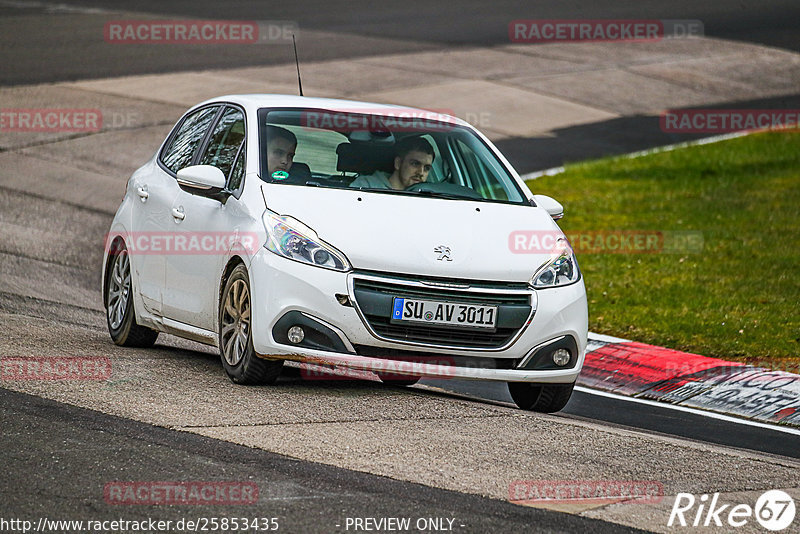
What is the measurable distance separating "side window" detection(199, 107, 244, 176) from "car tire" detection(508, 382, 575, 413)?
85.8 inches

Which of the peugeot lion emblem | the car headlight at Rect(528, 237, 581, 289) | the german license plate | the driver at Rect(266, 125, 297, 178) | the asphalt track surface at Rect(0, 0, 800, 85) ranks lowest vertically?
the asphalt track surface at Rect(0, 0, 800, 85)

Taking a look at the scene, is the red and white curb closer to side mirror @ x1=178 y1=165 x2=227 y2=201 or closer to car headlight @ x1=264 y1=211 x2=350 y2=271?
car headlight @ x1=264 y1=211 x2=350 y2=271

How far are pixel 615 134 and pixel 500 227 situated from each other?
46.5 feet

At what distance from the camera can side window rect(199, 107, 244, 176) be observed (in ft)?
26.9

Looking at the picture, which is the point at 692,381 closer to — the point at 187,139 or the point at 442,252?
the point at 442,252

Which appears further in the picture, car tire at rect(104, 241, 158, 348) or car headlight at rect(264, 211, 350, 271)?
car tire at rect(104, 241, 158, 348)

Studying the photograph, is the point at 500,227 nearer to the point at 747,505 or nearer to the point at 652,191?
the point at 747,505

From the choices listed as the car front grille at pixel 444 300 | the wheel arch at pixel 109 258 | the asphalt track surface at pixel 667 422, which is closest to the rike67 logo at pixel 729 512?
the car front grille at pixel 444 300

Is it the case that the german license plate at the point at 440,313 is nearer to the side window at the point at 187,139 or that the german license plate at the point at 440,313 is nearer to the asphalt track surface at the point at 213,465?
the asphalt track surface at the point at 213,465

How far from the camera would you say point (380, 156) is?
26.9ft

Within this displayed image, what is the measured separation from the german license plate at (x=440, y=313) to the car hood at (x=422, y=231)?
0.15 metres

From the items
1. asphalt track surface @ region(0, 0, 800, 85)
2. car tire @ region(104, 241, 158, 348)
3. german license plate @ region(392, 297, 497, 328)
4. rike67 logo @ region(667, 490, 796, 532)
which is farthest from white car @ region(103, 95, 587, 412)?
asphalt track surface @ region(0, 0, 800, 85)

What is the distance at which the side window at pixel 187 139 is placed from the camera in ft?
28.8

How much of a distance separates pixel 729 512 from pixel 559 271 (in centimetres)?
221
